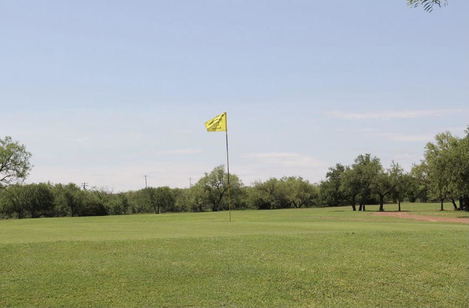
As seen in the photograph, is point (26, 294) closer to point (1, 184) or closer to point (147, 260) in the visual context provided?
point (147, 260)

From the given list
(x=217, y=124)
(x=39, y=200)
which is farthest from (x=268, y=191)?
(x=217, y=124)

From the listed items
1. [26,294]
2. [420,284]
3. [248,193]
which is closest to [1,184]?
[248,193]

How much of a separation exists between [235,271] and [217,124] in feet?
67.9

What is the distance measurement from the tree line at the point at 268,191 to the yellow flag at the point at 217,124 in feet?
99.9

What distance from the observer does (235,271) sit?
47.1ft

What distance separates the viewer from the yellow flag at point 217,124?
33719 mm

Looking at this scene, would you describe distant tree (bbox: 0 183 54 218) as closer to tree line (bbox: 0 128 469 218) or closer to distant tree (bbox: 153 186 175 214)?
tree line (bbox: 0 128 469 218)

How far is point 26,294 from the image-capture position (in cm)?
1235

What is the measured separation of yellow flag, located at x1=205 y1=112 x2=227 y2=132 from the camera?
111 ft

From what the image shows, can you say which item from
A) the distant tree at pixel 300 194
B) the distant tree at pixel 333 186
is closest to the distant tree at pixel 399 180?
the distant tree at pixel 333 186

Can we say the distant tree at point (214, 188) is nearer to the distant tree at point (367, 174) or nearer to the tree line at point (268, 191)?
the tree line at point (268, 191)

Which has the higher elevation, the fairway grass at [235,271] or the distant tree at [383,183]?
the distant tree at [383,183]

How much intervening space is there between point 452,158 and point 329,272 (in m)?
41.4

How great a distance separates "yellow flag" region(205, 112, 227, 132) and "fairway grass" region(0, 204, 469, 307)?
52.0ft
